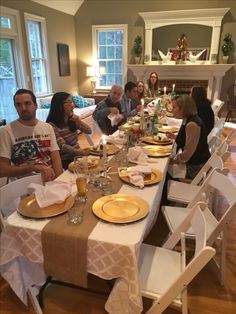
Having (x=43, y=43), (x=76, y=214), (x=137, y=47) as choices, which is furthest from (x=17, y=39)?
(x=76, y=214)

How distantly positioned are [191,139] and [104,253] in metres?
1.44

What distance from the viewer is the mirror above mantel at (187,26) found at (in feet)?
20.1

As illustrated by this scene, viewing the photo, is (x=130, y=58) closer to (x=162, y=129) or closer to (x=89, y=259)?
(x=162, y=129)

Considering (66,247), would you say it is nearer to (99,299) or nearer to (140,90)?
(99,299)

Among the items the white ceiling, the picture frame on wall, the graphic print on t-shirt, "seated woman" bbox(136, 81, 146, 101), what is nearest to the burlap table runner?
the graphic print on t-shirt

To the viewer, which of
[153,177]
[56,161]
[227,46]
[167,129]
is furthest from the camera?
[227,46]

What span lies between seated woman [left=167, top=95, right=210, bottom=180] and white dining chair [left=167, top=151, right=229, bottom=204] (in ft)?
0.48

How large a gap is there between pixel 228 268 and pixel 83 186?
1.27m

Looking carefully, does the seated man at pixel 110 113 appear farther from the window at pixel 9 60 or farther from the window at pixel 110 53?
the window at pixel 110 53

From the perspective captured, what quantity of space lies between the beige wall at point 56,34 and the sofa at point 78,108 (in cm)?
45

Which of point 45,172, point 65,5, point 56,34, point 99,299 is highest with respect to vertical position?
point 65,5

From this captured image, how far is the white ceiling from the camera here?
569cm

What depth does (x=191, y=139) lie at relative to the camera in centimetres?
219

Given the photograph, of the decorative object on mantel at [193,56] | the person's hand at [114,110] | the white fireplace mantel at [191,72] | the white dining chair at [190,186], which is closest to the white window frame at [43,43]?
the white fireplace mantel at [191,72]
